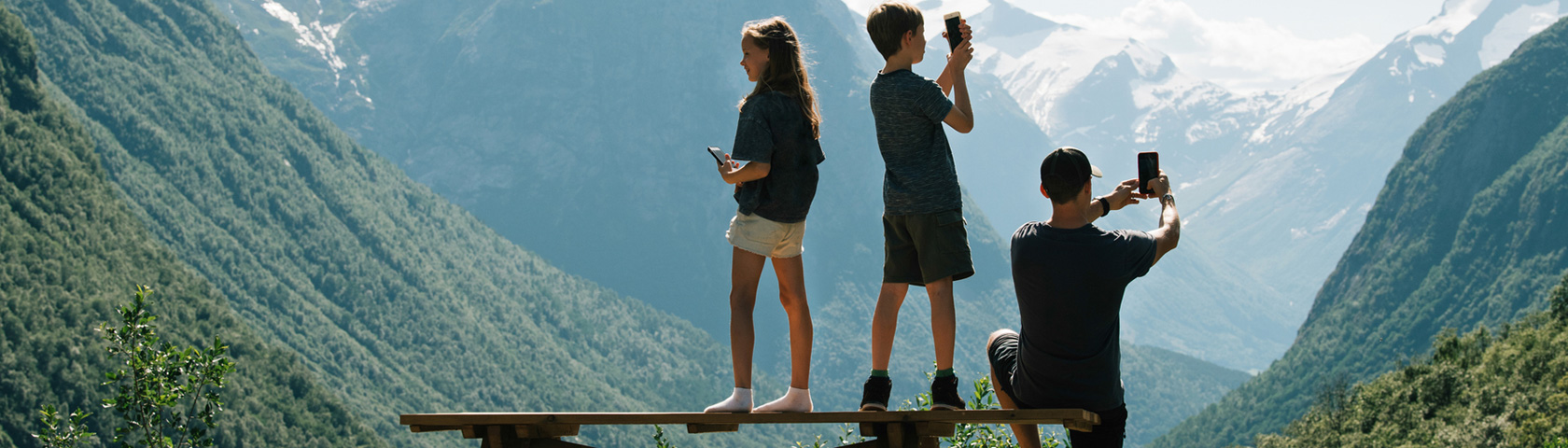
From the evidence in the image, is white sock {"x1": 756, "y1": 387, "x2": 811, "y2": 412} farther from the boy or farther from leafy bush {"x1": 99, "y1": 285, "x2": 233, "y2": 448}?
leafy bush {"x1": 99, "y1": 285, "x2": 233, "y2": 448}

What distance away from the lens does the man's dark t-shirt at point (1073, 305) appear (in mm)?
7426

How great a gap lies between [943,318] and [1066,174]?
1590mm

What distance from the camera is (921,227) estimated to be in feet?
27.3

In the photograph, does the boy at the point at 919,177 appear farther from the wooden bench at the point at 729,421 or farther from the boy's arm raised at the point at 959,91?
the wooden bench at the point at 729,421

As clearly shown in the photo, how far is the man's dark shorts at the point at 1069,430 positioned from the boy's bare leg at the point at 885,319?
745mm

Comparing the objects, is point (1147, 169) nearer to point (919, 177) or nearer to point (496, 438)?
point (919, 177)

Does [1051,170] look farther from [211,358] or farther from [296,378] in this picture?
[296,378]

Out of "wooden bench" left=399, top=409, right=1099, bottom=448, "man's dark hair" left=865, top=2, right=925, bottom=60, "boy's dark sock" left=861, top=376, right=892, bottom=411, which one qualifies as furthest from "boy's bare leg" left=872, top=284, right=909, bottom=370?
"man's dark hair" left=865, top=2, right=925, bottom=60

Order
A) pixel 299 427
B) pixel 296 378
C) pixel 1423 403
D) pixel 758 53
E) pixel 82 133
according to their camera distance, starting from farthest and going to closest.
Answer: pixel 82 133 < pixel 296 378 < pixel 299 427 < pixel 1423 403 < pixel 758 53

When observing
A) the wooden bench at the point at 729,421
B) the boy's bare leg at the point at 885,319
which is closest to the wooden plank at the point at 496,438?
the wooden bench at the point at 729,421

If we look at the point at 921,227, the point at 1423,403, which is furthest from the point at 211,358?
the point at 1423,403

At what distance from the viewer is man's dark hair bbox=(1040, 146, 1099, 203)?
7402 millimetres

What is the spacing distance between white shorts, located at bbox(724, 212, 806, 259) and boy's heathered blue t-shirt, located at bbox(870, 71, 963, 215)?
77 centimetres

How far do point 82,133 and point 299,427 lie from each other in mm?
68194
